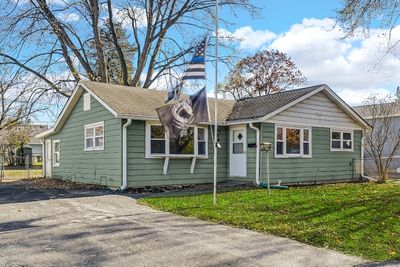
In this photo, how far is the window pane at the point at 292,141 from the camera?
55.4ft

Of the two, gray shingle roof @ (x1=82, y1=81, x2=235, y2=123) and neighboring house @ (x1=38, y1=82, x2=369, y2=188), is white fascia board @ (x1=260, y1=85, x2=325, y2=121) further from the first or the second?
gray shingle roof @ (x1=82, y1=81, x2=235, y2=123)

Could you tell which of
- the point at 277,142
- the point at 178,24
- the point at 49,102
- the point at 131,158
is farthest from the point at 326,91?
the point at 49,102

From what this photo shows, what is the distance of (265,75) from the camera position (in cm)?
4053

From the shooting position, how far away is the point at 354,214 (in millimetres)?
9148

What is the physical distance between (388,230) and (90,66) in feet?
84.8

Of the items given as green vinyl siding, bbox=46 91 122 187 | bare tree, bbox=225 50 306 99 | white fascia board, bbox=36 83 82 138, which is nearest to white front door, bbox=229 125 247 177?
green vinyl siding, bbox=46 91 122 187

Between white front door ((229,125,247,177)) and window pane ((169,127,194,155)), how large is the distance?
1.95 metres

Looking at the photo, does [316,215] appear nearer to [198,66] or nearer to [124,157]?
[198,66]

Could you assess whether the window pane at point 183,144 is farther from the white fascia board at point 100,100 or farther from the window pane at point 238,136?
the white fascia board at point 100,100

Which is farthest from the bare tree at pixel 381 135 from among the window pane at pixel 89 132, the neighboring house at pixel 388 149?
the window pane at pixel 89 132

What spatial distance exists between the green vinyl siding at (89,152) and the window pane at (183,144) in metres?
2.10

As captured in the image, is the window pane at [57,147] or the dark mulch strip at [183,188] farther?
the window pane at [57,147]

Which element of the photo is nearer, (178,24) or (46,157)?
(46,157)

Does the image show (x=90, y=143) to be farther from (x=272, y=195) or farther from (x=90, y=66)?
(x=90, y=66)
